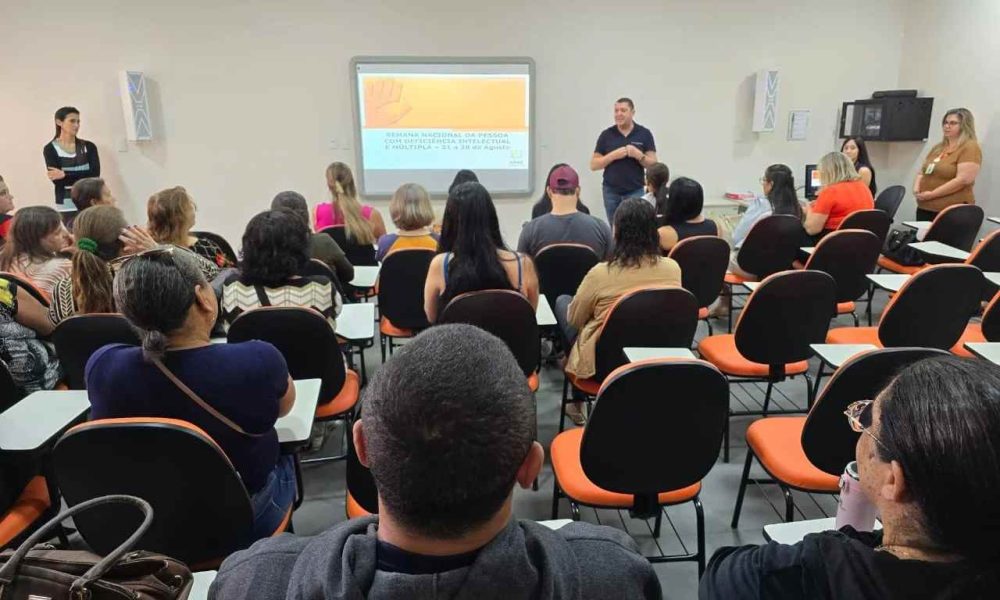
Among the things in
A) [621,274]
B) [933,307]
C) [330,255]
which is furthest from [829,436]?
[330,255]

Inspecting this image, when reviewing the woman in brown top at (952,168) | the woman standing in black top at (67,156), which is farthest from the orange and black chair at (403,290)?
the woman in brown top at (952,168)

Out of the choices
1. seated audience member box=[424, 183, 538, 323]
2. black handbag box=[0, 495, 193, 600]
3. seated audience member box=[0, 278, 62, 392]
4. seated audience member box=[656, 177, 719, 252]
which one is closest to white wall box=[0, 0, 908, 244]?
seated audience member box=[656, 177, 719, 252]

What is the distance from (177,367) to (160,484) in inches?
11.2

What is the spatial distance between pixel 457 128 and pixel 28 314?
15.6 ft

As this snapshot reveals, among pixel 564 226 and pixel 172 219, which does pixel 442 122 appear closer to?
pixel 564 226

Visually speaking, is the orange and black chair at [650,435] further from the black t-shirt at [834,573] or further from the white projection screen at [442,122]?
the white projection screen at [442,122]

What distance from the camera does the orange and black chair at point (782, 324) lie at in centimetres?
257

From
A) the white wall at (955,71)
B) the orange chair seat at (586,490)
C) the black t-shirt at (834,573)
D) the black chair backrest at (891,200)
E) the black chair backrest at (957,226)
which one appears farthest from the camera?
the white wall at (955,71)

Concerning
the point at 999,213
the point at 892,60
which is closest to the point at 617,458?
the point at 999,213

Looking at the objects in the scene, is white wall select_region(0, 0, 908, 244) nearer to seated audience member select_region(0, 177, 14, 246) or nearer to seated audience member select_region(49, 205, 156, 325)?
seated audience member select_region(0, 177, 14, 246)

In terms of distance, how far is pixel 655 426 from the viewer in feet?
5.75

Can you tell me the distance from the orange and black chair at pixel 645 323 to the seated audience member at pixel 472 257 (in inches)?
18.7

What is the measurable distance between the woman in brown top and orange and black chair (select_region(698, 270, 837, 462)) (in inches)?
152

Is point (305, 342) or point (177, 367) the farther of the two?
point (305, 342)
